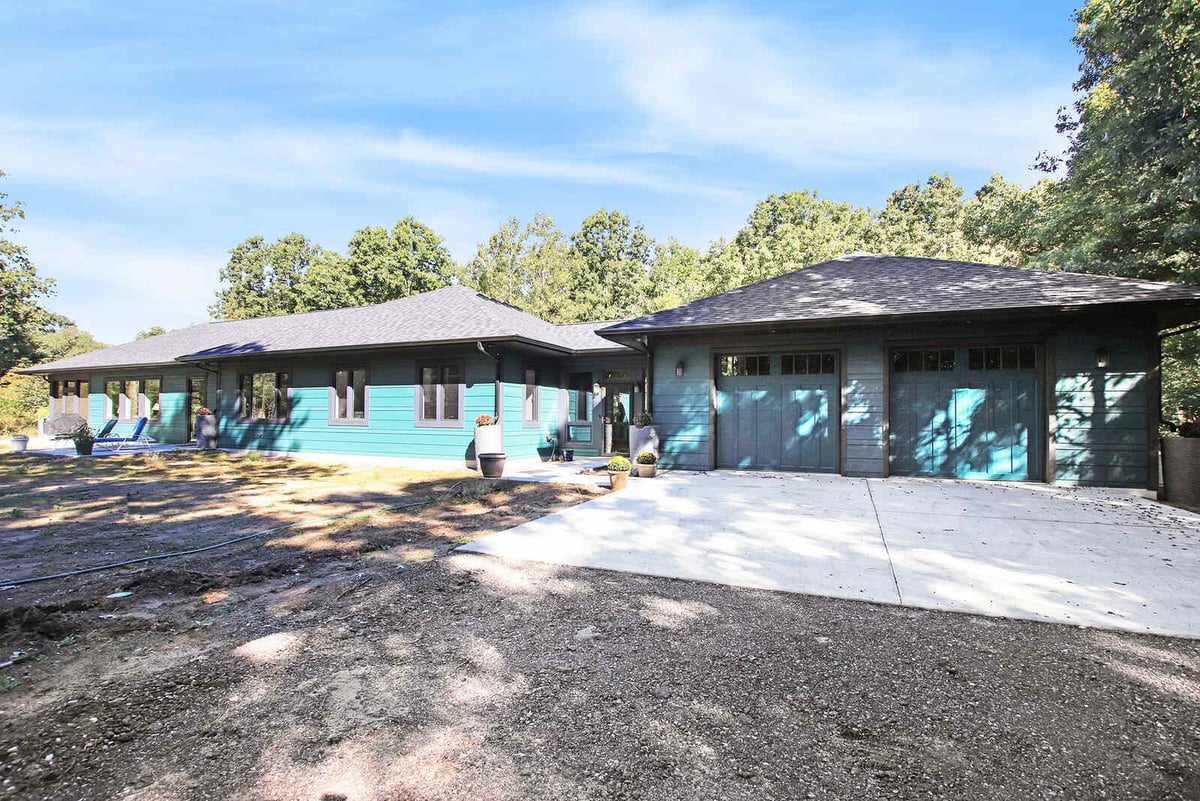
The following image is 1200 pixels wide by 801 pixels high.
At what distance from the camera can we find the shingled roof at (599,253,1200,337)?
770cm

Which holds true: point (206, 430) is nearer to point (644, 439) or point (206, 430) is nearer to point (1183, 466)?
point (644, 439)

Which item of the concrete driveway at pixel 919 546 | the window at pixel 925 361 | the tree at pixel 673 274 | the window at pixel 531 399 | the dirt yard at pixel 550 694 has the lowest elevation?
the concrete driveway at pixel 919 546

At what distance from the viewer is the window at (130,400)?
17625mm

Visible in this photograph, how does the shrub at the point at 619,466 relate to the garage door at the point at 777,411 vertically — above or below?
below

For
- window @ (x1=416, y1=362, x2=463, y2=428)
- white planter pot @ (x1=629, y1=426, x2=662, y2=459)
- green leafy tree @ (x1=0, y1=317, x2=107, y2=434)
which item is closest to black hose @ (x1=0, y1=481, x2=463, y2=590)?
white planter pot @ (x1=629, y1=426, x2=662, y2=459)

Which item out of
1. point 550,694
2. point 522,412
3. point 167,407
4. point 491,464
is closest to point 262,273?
point 167,407

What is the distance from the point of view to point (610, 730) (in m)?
2.01

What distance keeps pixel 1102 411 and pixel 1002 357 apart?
1533 mm

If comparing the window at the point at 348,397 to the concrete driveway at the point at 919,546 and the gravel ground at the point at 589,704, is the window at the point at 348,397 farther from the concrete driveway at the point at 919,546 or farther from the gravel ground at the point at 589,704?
the gravel ground at the point at 589,704

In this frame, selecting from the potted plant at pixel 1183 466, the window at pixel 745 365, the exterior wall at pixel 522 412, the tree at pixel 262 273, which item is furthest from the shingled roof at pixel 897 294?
the tree at pixel 262 273

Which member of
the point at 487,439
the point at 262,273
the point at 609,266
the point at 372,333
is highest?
the point at 262,273

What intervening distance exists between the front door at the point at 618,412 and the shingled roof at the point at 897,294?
342cm

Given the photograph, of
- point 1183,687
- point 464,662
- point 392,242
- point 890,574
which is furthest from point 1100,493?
point 392,242

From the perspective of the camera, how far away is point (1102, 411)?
Result: 8.01 metres
